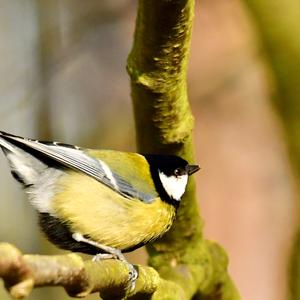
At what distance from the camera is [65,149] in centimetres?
136

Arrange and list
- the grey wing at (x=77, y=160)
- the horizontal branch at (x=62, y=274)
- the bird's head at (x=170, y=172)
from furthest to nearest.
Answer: the bird's head at (x=170, y=172) < the grey wing at (x=77, y=160) < the horizontal branch at (x=62, y=274)

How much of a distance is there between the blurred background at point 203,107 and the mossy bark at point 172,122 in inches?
42.7

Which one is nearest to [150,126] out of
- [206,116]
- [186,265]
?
[186,265]

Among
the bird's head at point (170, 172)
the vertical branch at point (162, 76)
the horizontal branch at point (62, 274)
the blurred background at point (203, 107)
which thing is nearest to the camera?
the horizontal branch at point (62, 274)

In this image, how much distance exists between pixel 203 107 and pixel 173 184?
4.91ft

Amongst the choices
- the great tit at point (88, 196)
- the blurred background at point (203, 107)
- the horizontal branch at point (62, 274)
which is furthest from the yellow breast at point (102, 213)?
the blurred background at point (203, 107)

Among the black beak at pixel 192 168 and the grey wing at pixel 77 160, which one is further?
the black beak at pixel 192 168

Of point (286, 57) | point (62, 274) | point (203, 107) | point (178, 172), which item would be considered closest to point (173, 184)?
point (178, 172)

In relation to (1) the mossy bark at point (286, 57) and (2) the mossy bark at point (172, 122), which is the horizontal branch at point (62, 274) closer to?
(2) the mossy bark at point (172, 122)

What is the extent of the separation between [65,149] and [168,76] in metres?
0.24

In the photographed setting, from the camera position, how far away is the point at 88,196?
1370 millimetres

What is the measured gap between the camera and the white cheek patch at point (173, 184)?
57.7 inches

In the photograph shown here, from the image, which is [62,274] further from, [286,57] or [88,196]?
[286,57]

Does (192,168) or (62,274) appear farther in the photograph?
(192,168)
